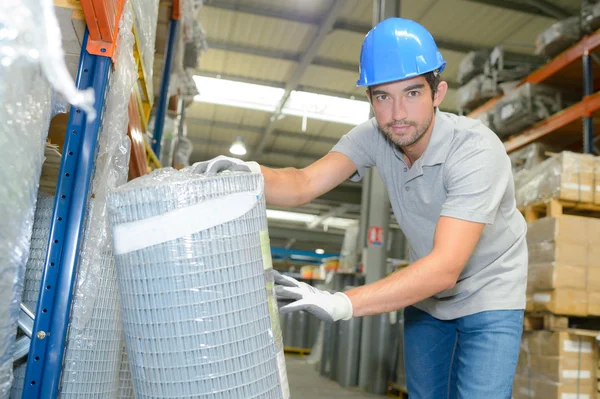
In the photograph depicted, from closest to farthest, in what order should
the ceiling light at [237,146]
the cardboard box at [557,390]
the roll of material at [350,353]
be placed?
the cardboard box at [557,390] < the roll of material at [350,353] < the ceiling light at [237,146]

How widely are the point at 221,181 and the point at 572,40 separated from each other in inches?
189

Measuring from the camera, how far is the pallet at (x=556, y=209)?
157 inches

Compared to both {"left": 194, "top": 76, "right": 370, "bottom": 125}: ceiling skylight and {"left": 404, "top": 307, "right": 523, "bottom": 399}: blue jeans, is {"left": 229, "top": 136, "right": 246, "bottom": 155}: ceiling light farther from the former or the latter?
{"left": 404, "top": 307, "right": 523, "bottom": 399}: blue jeans

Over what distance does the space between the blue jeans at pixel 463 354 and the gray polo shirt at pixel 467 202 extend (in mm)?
62

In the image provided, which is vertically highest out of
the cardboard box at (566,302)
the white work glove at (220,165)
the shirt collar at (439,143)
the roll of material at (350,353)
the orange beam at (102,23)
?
the orange beam at (102,23)

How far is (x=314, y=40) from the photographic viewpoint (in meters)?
8.30

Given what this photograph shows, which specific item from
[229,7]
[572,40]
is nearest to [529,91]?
[572,40]

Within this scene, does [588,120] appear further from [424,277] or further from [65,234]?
[65,234]

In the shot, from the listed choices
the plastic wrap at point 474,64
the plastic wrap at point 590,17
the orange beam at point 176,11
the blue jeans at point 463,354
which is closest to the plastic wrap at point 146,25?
the orange beam at point 176,11

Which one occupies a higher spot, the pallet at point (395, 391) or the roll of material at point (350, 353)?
the roll of material at point (350, 353)

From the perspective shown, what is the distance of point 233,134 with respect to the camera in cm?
1281

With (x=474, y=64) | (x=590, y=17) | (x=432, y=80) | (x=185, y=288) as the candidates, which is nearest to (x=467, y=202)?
(x=432, y=80)

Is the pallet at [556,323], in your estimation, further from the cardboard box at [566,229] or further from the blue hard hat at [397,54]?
the blue hard hat at [397,54]

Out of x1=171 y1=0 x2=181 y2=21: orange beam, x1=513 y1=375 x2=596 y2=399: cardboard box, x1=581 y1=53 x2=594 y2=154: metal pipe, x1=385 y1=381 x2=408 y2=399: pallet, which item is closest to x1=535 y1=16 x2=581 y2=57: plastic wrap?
x1=581 y1=53 x2=594 y2=154: metal pipe
